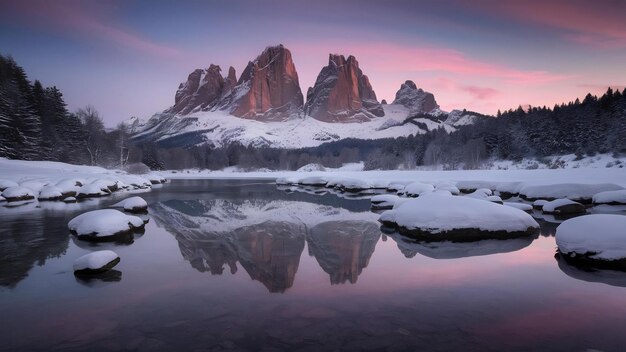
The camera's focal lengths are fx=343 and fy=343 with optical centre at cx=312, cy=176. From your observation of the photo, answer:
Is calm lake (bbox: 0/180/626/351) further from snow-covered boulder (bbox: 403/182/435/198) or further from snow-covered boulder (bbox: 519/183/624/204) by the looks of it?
snow-covered boulder (bbox: 403/182/435/198)

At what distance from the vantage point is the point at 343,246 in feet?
40.1

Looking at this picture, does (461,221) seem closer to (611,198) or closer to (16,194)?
(611,198)

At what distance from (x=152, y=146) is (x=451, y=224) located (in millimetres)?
118028

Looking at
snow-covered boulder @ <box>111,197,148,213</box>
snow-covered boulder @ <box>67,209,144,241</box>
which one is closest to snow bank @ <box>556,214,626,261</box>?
snow-covered boulder @ <box>67,209,144,241</box>

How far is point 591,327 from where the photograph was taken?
5.86 meters

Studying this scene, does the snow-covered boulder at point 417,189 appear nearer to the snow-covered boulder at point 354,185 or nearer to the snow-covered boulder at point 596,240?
the snow-covered boulder at point 354,185

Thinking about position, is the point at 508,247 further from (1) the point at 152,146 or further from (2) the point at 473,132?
(1) the point at 152,146

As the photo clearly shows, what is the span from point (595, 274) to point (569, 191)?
18.2 meters

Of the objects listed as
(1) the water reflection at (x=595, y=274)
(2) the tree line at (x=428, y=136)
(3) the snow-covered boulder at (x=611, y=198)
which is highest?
(2) the tree line at (x=428, y=136)

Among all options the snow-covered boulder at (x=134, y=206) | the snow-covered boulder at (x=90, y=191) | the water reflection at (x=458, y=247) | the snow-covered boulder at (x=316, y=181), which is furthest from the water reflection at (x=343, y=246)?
the snow-covered boulder at (x=316, y=181)

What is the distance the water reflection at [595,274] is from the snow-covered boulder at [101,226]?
584 inches

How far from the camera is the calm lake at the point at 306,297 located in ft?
17.7

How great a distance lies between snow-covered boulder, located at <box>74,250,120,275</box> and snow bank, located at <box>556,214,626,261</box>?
519 inches

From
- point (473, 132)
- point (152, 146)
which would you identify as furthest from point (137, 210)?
point (152, 146)
